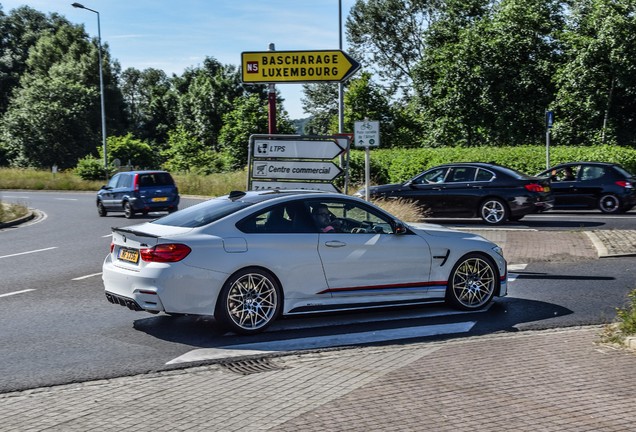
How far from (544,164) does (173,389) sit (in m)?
26.5

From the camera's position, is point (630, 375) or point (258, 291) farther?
point (258, 291)

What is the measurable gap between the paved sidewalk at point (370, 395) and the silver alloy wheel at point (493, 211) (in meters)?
13.4

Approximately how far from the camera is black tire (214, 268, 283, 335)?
26.2 feet

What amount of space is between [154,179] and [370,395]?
22.4m

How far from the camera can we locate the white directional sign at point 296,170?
1555 cm

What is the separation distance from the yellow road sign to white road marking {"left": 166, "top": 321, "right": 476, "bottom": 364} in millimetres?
8013

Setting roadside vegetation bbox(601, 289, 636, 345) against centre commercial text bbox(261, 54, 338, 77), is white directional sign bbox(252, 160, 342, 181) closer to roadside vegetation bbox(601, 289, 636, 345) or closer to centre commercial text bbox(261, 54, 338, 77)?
centre commercial text bbox(261, 54, 338, 77)

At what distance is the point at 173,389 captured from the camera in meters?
6.15

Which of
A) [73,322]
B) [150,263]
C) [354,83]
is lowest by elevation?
[73,322]

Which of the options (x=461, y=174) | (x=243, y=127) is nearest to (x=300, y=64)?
(x=461, y=174)

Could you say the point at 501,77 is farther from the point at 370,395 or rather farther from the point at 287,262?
the point at 370,395

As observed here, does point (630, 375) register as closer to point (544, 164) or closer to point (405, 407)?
point (405, 407)

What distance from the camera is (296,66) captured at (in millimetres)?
15898

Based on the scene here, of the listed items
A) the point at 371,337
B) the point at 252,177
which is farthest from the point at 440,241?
the point at 252,177
